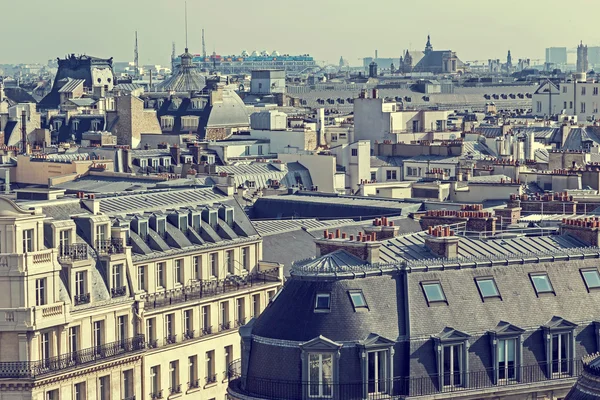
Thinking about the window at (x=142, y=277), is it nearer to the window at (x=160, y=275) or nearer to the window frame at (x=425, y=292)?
the window at (x=160, y=275)

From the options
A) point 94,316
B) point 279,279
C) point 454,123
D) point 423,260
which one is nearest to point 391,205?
point 279,279

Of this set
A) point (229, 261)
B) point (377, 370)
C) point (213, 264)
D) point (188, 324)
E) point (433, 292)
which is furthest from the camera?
point (229, 261)

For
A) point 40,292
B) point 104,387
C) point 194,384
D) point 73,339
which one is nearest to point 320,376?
point 40,292

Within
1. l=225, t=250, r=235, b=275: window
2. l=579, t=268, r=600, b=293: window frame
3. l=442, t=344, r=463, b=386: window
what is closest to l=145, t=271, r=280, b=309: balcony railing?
l=225, t=250, r=235, b=275: window

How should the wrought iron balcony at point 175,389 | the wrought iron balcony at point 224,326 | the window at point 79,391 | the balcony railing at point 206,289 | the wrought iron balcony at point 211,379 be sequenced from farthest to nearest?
1. the wrought iron balcony at point 224,326
2. the wrought iron balcony at point 211,379
3. the balcony railing at point 206,289
4. the wrought iron balcony at point 175,389
5. the window at point 79,391

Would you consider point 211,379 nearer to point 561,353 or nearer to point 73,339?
point 73,339

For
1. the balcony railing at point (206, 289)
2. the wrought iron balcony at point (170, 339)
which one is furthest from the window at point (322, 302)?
the wrought iron balcony at point (170, 339)
